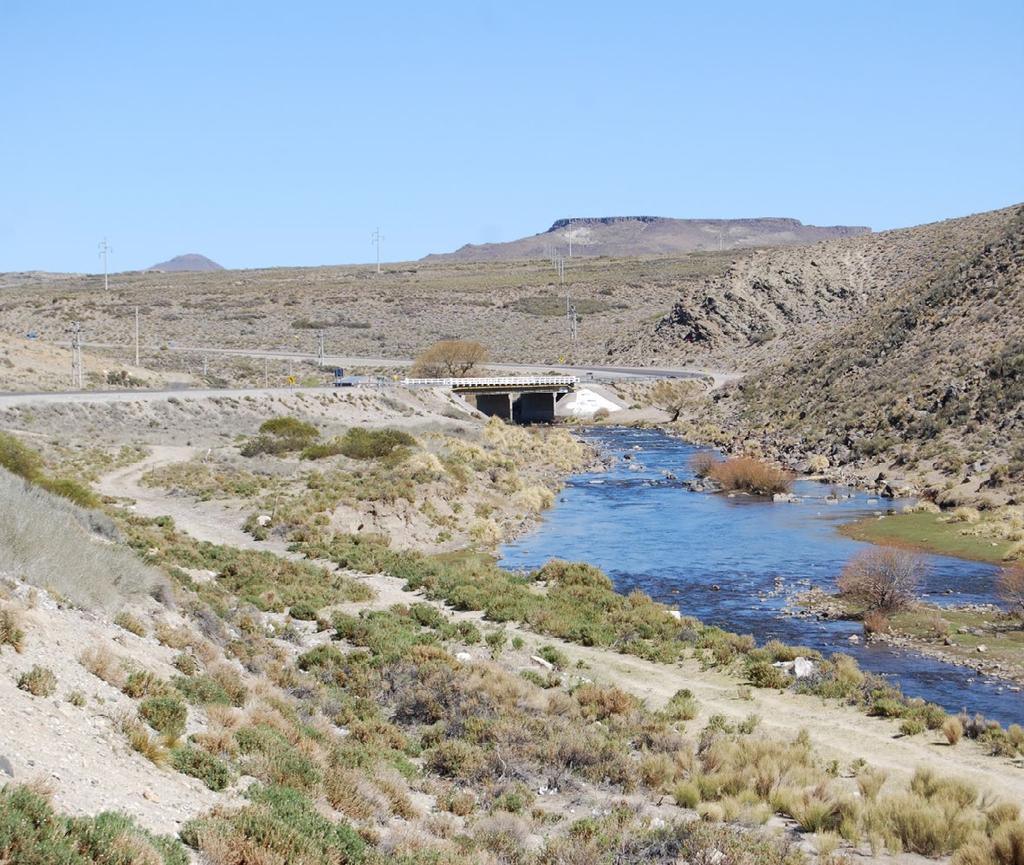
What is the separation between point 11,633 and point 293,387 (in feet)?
194

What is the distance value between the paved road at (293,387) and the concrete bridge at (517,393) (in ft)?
24.6

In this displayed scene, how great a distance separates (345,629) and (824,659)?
8937 millimetres


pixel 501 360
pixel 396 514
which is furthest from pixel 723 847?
pixel 501 360

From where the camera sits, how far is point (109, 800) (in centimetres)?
949

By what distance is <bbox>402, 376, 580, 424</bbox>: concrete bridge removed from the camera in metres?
80.9

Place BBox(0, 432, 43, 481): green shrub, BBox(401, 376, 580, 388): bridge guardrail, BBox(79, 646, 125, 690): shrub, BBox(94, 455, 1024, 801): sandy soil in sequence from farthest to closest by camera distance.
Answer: BBox(401, 376, 580, 388): bridge guardrail
BBox(0, 432, 43, 481): green shrub
BBox(94, 455, 1024, 801): sandy soil
BBox(79, 646, 125, 690): shrub

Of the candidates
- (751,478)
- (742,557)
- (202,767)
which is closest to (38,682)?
(202,767)

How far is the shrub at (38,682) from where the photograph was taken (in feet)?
36.2

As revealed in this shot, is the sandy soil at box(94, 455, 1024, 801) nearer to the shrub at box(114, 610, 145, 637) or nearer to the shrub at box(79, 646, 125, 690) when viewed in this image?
the shrub at box(114, 610, 145, 637)

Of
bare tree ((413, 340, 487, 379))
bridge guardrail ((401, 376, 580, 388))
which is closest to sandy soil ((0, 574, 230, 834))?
bridge guardrail ((401, 376, 580, 388))

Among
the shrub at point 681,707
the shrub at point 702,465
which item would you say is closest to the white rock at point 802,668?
the shrub at point 681,707

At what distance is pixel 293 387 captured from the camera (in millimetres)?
70438

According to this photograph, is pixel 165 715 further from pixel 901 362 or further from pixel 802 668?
pixel 901 362

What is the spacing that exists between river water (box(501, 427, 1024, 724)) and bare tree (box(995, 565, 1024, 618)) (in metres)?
0.58
